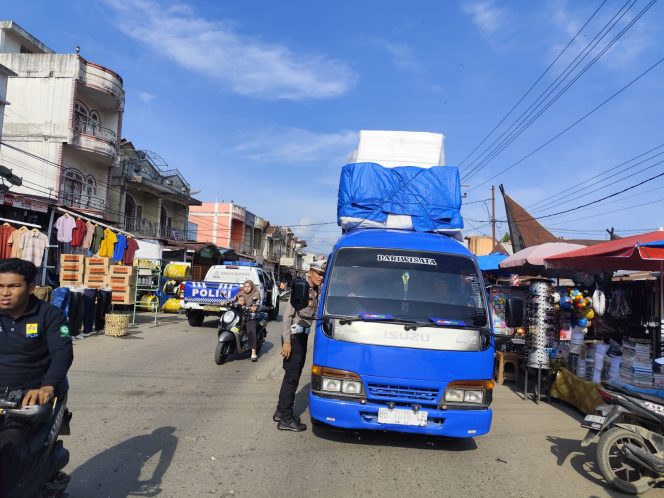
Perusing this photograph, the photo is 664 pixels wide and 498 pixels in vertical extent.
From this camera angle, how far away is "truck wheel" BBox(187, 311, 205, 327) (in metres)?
Answer: 14.8

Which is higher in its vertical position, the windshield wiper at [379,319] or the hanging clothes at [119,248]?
the hanging clothes at [119,248]

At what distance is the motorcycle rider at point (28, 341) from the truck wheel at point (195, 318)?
12188 millimetres

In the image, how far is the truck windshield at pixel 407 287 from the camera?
4.86 meters

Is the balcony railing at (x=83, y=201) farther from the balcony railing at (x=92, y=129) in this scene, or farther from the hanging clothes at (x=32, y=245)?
the hanging clothes at (x=32, y=245)

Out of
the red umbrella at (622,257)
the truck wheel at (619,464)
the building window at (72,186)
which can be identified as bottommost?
the truck wheel at (619,464)

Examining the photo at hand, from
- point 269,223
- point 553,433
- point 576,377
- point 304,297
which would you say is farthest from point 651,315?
point 269,223

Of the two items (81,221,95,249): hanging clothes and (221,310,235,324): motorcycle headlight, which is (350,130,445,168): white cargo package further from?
(81,221,95,249): hanging clothes

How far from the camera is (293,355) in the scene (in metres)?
5.48

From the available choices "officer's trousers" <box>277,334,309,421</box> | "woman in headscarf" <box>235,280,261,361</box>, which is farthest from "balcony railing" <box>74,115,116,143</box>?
"officer's trousers" <box>277,334,309,421</box>

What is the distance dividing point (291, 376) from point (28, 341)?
10.1 feet

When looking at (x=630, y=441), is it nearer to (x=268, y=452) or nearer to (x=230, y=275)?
(x=268, y=452)

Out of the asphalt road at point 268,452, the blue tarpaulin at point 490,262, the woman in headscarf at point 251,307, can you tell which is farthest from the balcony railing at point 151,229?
the asphalt road at point 268,452

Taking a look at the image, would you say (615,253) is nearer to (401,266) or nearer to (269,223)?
(401,266)

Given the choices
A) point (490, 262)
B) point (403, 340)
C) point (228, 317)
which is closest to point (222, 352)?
point (228, 317)
